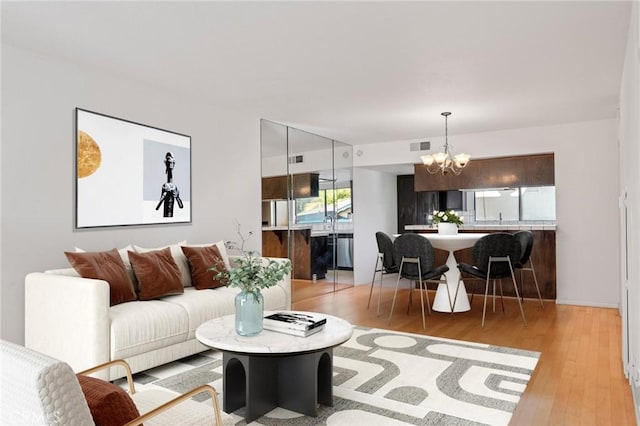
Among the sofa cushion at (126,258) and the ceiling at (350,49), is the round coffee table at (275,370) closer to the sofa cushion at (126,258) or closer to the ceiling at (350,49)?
the sofa cushion at (126,258)

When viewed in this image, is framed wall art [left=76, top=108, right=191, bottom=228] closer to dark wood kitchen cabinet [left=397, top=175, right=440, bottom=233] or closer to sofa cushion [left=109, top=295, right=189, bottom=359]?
sofa cushion [left=109, top=295, right=189, bottom=359]

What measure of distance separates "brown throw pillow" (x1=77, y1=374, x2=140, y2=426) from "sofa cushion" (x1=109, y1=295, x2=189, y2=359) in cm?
175

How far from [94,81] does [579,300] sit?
6.19m

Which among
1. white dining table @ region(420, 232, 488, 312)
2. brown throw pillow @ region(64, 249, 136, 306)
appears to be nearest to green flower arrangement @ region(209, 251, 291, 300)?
brown throw pillow @ region(64, 249, 136, 306)

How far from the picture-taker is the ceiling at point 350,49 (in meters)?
2.78

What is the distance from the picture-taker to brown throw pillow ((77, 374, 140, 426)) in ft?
4.00

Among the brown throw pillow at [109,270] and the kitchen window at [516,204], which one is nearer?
the brown throw pillow at [109,270]

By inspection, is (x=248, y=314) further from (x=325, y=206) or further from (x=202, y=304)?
(x=325, y=206)

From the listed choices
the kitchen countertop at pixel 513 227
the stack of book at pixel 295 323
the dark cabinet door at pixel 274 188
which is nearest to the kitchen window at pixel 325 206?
the dark cabinet door at pixel 274 188

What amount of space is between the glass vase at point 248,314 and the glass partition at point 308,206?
10.3ft

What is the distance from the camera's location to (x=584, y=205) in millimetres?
5871

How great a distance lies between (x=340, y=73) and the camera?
12.9 ft

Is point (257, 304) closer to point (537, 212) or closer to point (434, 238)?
point (434, 238)

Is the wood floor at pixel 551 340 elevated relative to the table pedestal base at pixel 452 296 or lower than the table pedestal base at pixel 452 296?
lower
